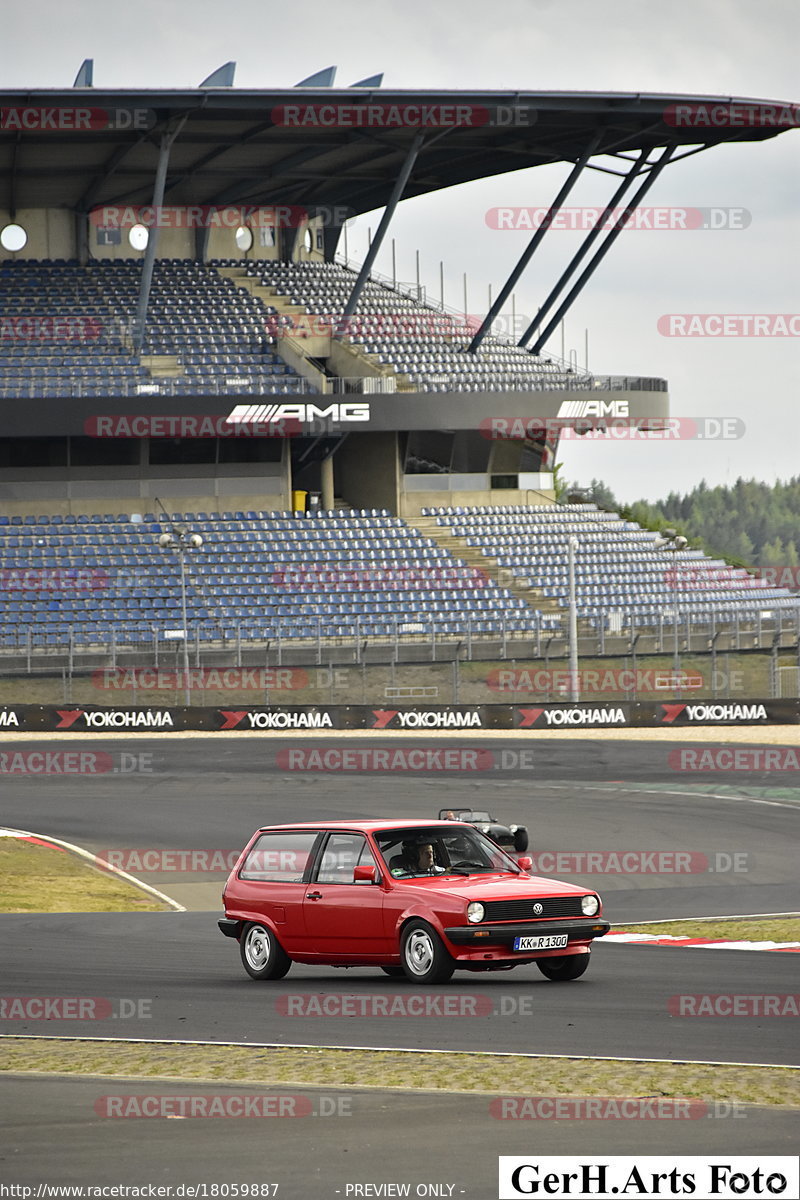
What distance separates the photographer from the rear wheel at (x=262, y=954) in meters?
13.0

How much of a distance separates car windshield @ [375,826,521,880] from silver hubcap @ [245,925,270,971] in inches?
52.4

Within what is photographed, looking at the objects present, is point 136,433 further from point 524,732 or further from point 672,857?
point 672,857

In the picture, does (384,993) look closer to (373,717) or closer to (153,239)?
(373,717)

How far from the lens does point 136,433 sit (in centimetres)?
4934

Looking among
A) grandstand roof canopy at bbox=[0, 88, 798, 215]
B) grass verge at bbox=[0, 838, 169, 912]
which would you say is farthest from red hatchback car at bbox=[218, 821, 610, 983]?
grandstand roof canopy at bbox=[0, 88, 798, 215]

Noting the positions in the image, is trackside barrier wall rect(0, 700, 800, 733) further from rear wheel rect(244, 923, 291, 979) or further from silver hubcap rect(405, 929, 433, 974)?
silver hubcap rect(405, 929, 433, 974)

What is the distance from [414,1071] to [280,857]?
4.33m

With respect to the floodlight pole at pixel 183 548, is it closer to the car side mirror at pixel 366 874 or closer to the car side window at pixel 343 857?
the car side window at pixel 343 857

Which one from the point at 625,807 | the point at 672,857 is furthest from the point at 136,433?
the point at 672,857

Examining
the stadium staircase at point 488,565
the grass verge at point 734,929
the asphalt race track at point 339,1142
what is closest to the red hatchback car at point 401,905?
the grass verge at point 734,929

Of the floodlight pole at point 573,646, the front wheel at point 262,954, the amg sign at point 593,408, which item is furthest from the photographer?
the amg sign at point 593,408

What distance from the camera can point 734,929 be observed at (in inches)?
609

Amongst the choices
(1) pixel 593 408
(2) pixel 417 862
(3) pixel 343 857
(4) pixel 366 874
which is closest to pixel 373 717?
(1) pixel 593 408

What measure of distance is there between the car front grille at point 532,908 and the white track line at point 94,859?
8.40 meters
